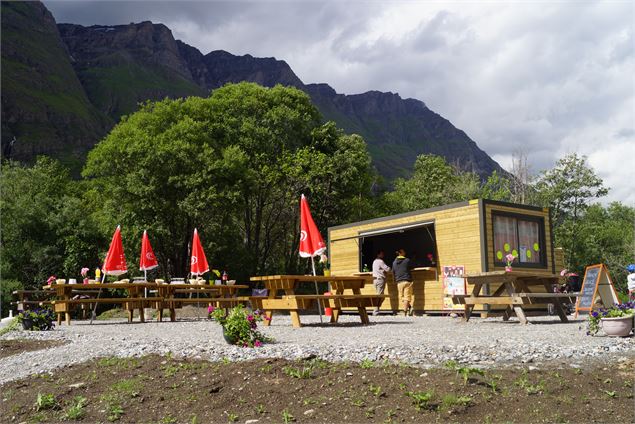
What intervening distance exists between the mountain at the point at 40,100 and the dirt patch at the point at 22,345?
74.3 metres

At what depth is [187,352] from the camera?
688 centimetres

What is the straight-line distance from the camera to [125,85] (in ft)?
402

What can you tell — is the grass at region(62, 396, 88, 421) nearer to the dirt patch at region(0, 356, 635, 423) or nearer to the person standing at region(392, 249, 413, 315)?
the dirt patch at region(0, 356, 635, 423)

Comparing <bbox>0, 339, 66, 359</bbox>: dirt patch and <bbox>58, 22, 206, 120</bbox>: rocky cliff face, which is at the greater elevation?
<bbox>58, 22, 206, 120</bbox>: rocky cliff face

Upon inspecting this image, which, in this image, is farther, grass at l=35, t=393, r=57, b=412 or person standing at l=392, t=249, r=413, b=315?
person standing at l=392, t=249, r=413, b=315

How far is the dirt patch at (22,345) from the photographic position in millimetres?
8469

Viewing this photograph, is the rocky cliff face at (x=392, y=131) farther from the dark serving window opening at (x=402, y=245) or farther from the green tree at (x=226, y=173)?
the dark serving window opening at (x=402, y=245)

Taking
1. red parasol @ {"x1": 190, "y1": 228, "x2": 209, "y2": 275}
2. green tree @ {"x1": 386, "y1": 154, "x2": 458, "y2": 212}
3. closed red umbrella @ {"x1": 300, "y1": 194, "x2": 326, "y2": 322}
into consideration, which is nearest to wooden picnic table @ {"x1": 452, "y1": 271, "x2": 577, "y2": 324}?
closed red umbrella @ {"x1": 300, "y1": 194, "x2": 326, "y2": 322}

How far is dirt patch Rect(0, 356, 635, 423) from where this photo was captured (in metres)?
4.44

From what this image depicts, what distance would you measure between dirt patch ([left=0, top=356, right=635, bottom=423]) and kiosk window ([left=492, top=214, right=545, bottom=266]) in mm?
9861

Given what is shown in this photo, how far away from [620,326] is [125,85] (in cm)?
12587

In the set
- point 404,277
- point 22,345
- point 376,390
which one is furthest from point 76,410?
point 404,277

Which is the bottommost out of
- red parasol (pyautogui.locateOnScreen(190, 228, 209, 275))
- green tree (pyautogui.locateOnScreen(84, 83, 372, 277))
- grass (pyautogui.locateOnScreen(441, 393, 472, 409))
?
grass (pyautogui.locateOnScreen(441, 393, 472, 409))

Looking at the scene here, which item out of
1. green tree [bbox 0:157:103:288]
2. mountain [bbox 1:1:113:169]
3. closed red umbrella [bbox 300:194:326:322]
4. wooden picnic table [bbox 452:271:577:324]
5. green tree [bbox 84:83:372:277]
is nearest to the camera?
wooden picnic table [bbox 452:271:577:324]
